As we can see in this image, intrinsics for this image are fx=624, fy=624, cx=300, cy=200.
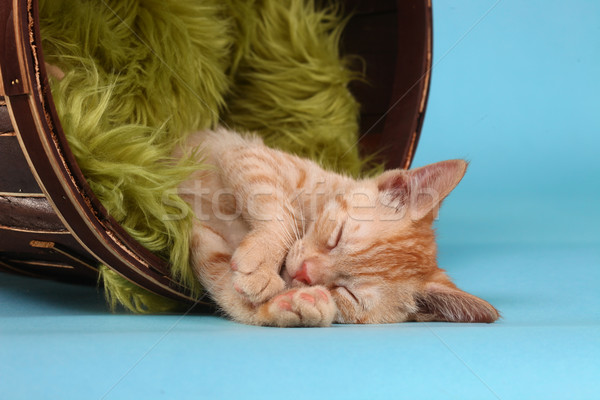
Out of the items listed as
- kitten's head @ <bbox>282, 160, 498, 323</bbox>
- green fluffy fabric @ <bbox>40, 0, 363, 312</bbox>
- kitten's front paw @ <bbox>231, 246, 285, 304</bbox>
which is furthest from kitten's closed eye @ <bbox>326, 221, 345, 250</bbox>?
green fluffy fabric @ <bbox>40, 0, 363, 312</bbox>

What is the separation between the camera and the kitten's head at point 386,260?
4.19ft

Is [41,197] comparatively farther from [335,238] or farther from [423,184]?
[423,184]

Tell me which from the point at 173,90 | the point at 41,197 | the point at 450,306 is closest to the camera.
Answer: the point at 41,197

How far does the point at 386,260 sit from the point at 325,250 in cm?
13

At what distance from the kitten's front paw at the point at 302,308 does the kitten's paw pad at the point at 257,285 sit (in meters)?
0.02

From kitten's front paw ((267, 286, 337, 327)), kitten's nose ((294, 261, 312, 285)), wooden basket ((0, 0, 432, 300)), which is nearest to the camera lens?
wooden basket ((0, 0, 432, 300))

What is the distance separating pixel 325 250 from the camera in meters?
1.32

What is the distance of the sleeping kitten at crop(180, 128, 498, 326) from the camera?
122cm

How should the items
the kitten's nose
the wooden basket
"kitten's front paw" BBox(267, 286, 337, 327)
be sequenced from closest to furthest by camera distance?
the wooden basket
"kitten's front paw" BBox(267, 286, 337, 327)
the kitten's nose

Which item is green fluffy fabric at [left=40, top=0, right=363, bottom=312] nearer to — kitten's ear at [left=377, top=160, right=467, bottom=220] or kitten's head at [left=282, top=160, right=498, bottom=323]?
kitten's head at [left=282, top=160, right=498, bottom=323]

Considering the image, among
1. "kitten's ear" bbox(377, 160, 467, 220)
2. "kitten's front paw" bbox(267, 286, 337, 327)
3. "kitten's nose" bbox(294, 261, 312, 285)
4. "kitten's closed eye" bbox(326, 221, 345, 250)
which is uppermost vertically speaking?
"kitten's ear" bbox(377, 160, 467, 220)

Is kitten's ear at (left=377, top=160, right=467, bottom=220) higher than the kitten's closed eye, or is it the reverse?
kitten's ear at (left=377, top=160, right=467, bottom=220)

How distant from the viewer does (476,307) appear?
4.01 feet

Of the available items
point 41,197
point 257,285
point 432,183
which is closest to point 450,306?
point 432,183
